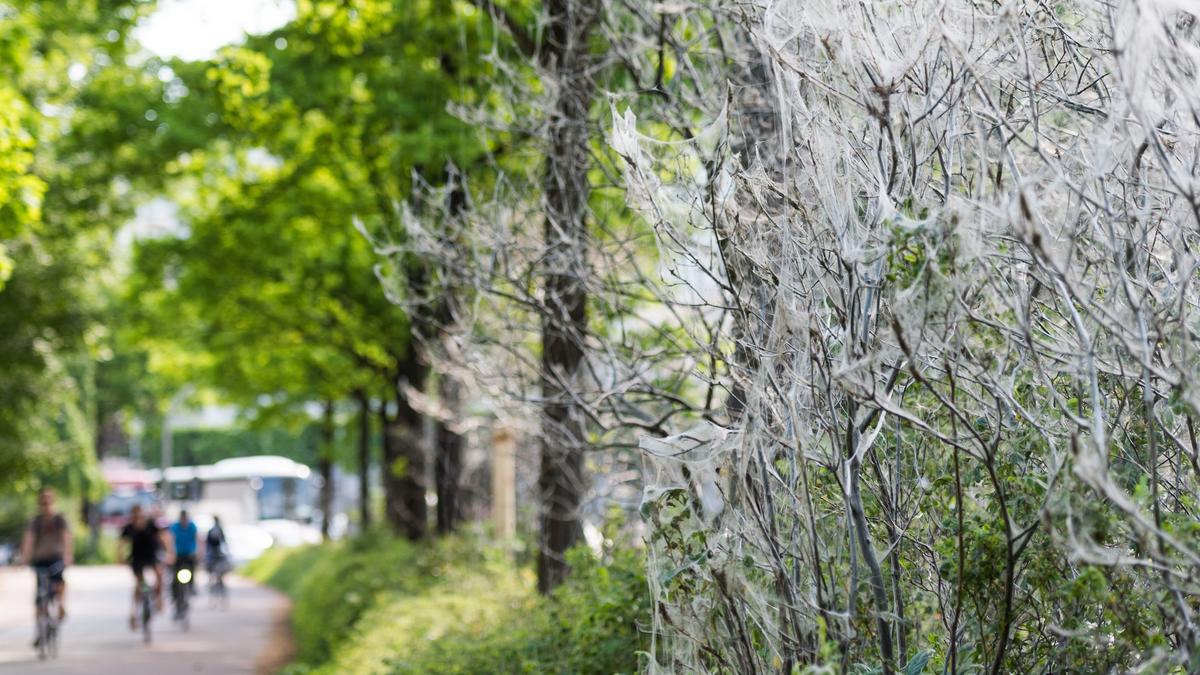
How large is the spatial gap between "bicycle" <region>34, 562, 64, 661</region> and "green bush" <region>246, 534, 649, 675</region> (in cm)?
299

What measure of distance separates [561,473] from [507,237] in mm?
3883

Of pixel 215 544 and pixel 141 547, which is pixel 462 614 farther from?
pixel 215 544

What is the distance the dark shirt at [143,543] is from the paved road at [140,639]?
1.16m

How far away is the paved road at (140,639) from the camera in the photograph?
17047mm

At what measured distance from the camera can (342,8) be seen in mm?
15367

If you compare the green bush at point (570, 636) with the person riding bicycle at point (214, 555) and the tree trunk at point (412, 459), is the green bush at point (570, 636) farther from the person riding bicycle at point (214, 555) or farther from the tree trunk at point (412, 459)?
the person riding bicycle at point (214, 555)

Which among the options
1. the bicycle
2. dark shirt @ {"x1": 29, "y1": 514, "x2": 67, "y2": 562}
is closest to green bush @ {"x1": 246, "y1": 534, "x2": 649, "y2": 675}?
the bicycle

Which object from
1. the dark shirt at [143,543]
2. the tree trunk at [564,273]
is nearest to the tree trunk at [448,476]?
the dark shirt at [143,543]

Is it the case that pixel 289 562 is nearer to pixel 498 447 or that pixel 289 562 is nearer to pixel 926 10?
pixel 498 447

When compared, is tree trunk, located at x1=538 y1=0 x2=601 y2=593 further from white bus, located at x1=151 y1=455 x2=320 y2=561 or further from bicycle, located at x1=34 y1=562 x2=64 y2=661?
white bus, located at x1=151 y1=455 x2=320 y2=561

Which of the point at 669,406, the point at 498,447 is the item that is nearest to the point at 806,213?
the point at 669,406

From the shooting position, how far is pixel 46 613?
56.9 ft

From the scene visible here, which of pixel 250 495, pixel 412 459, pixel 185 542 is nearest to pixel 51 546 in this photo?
pixel 412 459

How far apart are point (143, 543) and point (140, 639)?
54.2 inches
